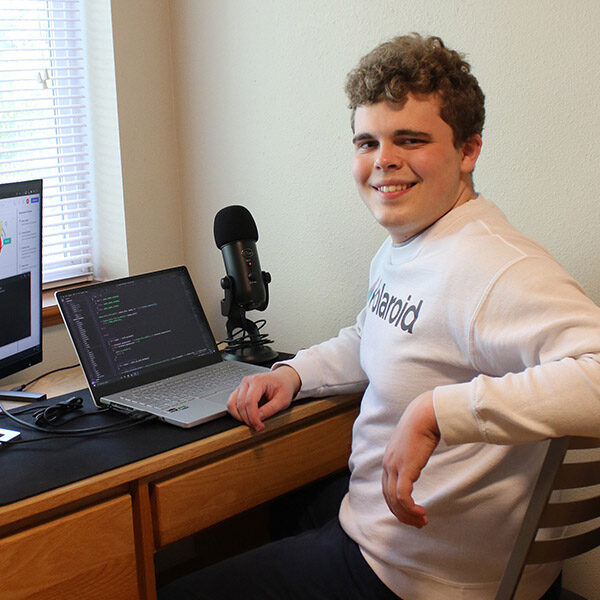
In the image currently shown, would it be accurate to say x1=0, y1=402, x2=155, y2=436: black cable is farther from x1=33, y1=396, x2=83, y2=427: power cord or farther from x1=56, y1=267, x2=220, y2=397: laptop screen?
x1=56, y1=267, x2=220, y2=397: laptop screen

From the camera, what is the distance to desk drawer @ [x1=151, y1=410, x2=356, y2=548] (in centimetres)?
140

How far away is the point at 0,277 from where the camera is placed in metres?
1.62

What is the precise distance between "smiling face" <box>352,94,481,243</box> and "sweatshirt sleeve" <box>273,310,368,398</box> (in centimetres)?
34

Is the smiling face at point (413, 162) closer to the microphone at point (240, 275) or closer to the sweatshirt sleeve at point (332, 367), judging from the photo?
the sweatshirt sleeve at point (332, 367)

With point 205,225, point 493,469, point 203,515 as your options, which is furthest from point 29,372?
point 493,469

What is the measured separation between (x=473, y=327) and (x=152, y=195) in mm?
1397

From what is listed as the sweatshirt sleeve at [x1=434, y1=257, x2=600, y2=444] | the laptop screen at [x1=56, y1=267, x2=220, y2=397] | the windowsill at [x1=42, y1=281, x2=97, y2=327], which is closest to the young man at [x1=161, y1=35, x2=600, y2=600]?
the sweatshirt sleeve at [x1=434, y1=257, x2=600, y2=444]

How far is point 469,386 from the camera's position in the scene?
43.2 inches

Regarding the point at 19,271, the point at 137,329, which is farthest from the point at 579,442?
Answer: the point at 19,271

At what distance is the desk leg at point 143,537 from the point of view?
1.35 m

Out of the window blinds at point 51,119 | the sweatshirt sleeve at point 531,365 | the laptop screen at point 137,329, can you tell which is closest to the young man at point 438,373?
the sweatshirt sleeve at point 531,365

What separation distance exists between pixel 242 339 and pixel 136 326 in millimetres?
289

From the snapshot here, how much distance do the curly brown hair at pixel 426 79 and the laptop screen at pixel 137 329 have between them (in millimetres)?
678

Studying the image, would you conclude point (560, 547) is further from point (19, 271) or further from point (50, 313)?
point (50, 313)
